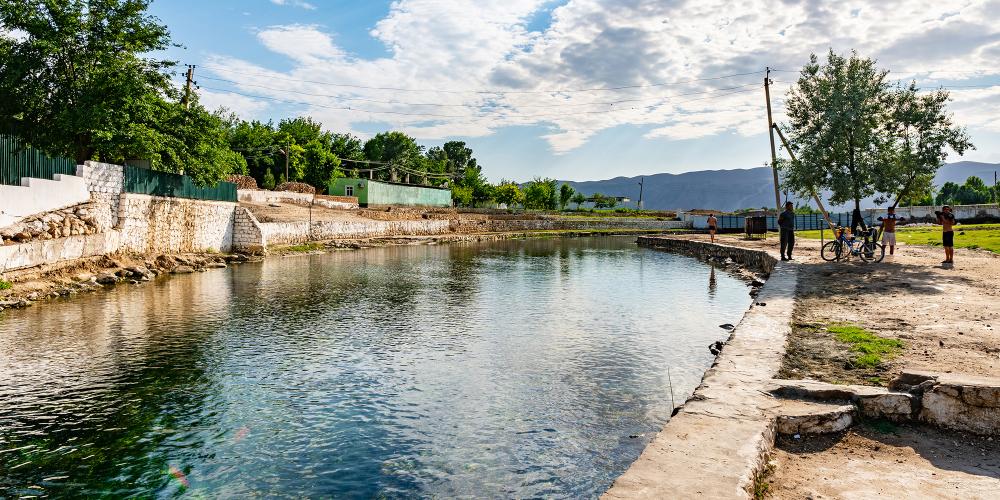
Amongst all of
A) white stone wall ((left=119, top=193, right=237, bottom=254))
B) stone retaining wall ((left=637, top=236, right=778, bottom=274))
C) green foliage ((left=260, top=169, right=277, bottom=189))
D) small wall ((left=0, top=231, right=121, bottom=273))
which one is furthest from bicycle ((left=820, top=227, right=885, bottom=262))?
green foliage ((left=260, top=169, right=277, bottom=189))

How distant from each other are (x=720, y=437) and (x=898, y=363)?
4.61 metres

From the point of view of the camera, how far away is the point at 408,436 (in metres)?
8.50

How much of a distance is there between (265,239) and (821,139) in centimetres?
3412

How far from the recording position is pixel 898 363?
895 centimetres

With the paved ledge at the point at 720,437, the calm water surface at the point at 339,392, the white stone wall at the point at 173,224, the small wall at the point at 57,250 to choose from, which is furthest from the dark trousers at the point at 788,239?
the white stone wall at the point at 173,224

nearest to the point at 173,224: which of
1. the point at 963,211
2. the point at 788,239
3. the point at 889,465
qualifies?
the point at 788,239

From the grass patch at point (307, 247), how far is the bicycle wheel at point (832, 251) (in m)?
32.8

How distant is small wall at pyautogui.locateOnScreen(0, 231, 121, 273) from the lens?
67.3 ft

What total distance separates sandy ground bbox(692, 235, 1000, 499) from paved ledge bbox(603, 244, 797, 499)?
31 centimetres

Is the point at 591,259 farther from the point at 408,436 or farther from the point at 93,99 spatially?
the point at 408,436

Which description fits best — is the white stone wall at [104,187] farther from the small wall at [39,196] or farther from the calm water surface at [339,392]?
the calm water surface at [339,392]

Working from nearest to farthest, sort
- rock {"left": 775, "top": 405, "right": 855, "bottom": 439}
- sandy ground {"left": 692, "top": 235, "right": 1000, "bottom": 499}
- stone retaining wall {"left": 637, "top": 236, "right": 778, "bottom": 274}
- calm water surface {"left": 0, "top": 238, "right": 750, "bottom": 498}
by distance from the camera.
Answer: sandy ground {"left": 692, "top": 235, "right": 1000, "bottom": 499} < rock {"left": 775, "top": 405, "right": 855, "bottom": 439} < calm water surface {"left": 0, "top": 238, "right": 750, "bottom": 498} < stone retaining wall {"left": 637, "top": 236, "right": 778, "bottom": 274}

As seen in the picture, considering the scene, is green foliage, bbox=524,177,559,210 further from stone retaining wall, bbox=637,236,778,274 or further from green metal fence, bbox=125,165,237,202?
green metal fence, bbox=125,165,237,202

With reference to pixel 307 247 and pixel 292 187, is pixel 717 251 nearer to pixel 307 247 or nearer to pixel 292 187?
pixel 307 247
